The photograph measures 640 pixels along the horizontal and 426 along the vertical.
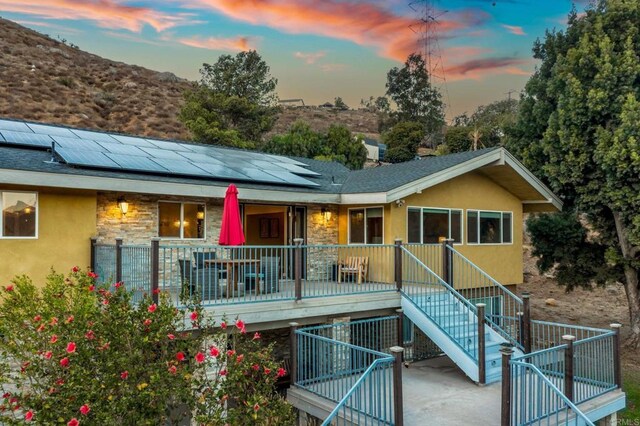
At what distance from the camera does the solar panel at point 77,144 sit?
11.2 metres

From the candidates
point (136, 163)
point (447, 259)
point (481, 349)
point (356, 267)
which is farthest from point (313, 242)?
point (481, 349)

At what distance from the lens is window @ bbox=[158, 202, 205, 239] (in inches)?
438

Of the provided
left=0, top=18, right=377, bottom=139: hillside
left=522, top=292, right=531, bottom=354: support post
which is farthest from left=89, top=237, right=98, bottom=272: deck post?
left=0, top=18, right=377, bottom=139: hillside

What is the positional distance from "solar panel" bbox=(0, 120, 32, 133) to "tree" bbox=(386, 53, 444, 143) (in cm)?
4318

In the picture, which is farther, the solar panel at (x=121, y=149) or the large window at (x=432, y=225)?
the large window at (x=432, y=225)

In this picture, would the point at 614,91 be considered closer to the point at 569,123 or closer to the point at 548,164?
the point at 569,123

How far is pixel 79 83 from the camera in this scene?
44.3 meters

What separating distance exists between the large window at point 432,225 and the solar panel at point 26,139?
8.98m

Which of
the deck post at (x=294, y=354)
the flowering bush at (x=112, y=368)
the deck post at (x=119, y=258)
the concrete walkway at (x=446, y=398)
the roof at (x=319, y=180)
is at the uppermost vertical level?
the roof at (x=319, y=180)

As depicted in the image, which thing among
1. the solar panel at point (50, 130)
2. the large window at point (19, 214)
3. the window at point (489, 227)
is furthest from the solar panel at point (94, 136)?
→ the window at point (489, 227)

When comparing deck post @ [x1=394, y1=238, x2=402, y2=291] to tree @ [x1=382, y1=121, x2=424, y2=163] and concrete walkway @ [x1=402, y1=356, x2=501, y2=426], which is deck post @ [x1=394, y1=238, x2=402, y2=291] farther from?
tree @ [x1=382, y1=121, x2=424, y2=163]

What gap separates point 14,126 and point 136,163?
396cm

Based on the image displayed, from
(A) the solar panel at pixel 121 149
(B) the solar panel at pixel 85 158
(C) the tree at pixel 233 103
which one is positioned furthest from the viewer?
(C) the tree at pixel 233 103

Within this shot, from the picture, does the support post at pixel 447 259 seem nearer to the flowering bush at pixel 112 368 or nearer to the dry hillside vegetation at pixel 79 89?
the flowering bush at pixel 112 368
